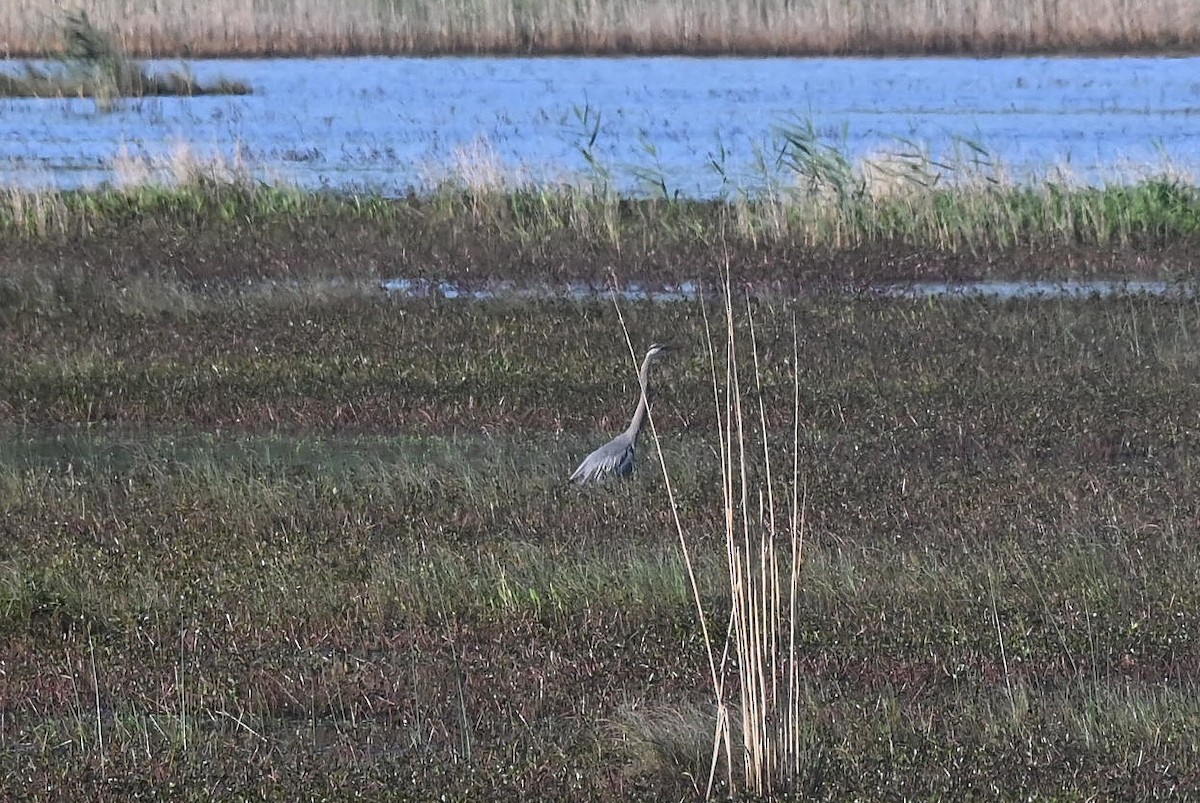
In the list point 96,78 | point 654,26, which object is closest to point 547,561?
point 96,78

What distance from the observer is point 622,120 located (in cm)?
2561

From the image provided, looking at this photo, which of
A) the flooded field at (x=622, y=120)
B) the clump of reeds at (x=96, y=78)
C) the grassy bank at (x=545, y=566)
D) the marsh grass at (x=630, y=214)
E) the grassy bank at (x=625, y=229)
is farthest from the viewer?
the clump of reeds at (x=96, y=78)

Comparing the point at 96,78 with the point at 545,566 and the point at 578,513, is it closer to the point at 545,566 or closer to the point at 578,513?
the point at 578,513

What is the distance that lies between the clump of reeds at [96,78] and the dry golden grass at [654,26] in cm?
335

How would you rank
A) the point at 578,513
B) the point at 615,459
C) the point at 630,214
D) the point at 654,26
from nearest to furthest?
1. the point at 578,513
2. the point at 615,459
3. the point at 630,214
4. the point at 654,26

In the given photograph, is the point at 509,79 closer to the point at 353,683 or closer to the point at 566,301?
the point at 566,301

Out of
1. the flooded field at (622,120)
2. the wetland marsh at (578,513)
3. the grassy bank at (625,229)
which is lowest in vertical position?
the flooded field at (622,120)

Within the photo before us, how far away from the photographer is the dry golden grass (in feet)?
105

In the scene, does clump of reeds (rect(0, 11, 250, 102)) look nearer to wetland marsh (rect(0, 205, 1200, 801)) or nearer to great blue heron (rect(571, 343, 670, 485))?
wetland marsh (rect(0, 205, 1200, 801))

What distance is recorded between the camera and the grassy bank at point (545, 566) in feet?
16.9

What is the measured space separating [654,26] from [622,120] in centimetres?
707

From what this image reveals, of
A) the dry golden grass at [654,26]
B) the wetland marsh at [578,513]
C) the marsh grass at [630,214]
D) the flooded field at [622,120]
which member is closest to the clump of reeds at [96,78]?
the flooded field at [622,120]

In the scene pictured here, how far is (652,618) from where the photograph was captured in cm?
648

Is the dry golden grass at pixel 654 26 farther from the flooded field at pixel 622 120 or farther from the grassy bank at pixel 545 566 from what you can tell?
the grassy bank at pixel 545 566
